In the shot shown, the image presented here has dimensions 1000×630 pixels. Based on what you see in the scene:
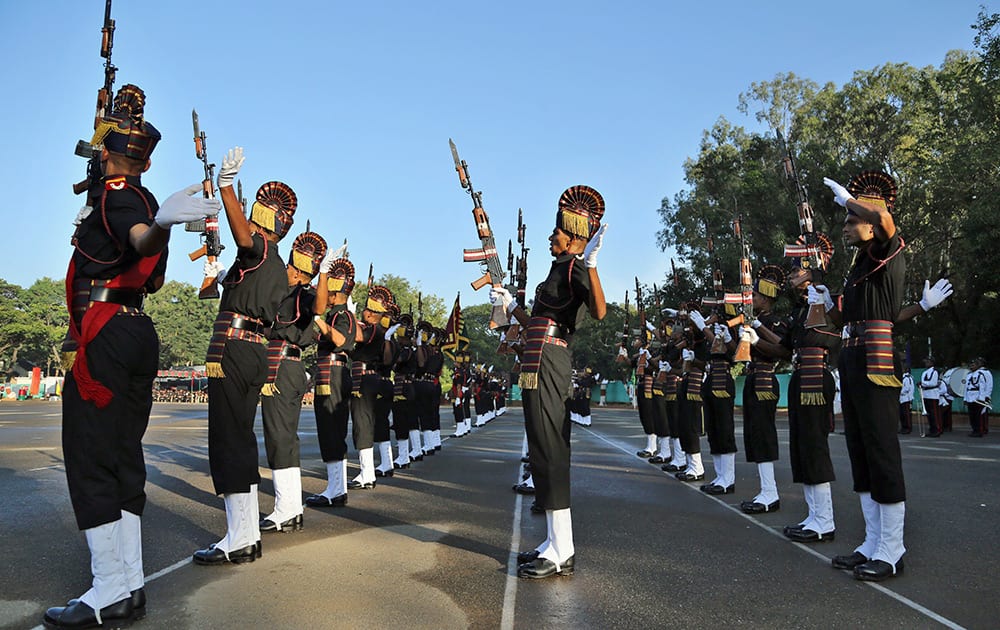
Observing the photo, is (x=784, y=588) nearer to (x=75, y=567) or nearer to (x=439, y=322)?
(x=75, y=567)

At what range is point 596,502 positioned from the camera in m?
8.13

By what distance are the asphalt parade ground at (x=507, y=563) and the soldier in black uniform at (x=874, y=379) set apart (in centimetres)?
35

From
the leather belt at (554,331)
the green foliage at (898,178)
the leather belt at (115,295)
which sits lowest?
the leather belt at (554,331)

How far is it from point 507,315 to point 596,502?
9.75 feet

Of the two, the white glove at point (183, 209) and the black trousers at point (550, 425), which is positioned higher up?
the white glove at point (183, 209)

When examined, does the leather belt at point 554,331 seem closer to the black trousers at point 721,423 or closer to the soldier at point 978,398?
the black trousers at point 721,423

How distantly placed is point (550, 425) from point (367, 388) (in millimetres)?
4968

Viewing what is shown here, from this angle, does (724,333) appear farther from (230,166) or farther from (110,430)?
(110,430)

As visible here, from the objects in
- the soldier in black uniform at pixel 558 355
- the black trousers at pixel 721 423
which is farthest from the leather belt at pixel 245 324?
the black trousers at pixel 721 423

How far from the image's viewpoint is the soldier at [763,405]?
7.85 m

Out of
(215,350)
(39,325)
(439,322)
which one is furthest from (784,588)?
(39,325)

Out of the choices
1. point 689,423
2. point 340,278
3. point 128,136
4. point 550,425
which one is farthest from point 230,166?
point 689,423

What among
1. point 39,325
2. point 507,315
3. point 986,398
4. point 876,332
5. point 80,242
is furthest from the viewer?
point 39,325

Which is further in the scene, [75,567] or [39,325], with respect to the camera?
[39,325]
